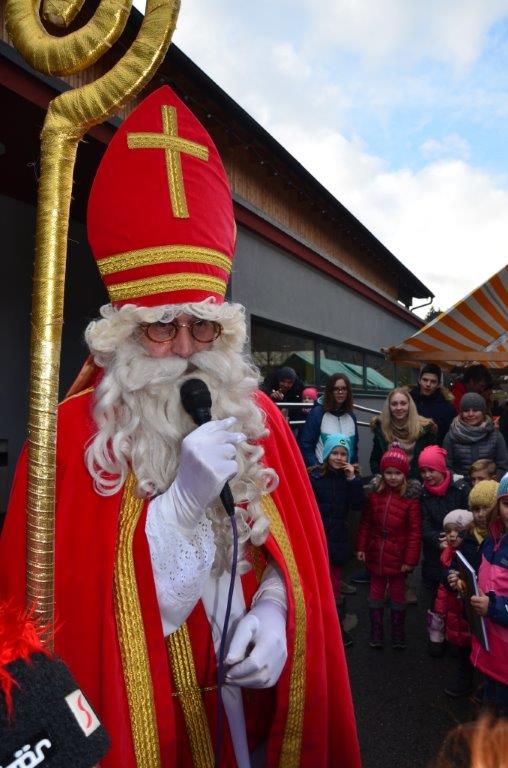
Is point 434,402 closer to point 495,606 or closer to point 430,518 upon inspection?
point 430,518

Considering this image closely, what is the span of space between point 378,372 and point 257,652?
14.0 meters

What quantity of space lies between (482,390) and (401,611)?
121 inches

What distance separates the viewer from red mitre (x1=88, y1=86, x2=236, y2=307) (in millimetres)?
1646

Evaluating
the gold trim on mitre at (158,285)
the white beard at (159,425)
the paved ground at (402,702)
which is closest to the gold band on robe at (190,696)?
the white beard at (159,425)

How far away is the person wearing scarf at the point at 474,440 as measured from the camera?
4.82 m

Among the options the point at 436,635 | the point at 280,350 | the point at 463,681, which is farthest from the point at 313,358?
the point at 463,681

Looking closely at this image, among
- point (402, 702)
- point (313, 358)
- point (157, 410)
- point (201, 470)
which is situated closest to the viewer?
point (201, 470)

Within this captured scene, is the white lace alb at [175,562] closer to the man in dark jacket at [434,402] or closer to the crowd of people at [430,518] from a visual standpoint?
the crowd of people at [430,518]

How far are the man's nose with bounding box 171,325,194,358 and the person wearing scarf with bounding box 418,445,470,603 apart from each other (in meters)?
3.19

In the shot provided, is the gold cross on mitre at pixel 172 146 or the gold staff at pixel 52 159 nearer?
the gold staff at pixel 52 159

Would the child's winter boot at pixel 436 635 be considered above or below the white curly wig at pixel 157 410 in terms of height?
below

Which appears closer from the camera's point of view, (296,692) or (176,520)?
(176,520)

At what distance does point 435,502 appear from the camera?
4336mm

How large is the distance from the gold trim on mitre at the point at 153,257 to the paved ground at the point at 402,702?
104 inches
